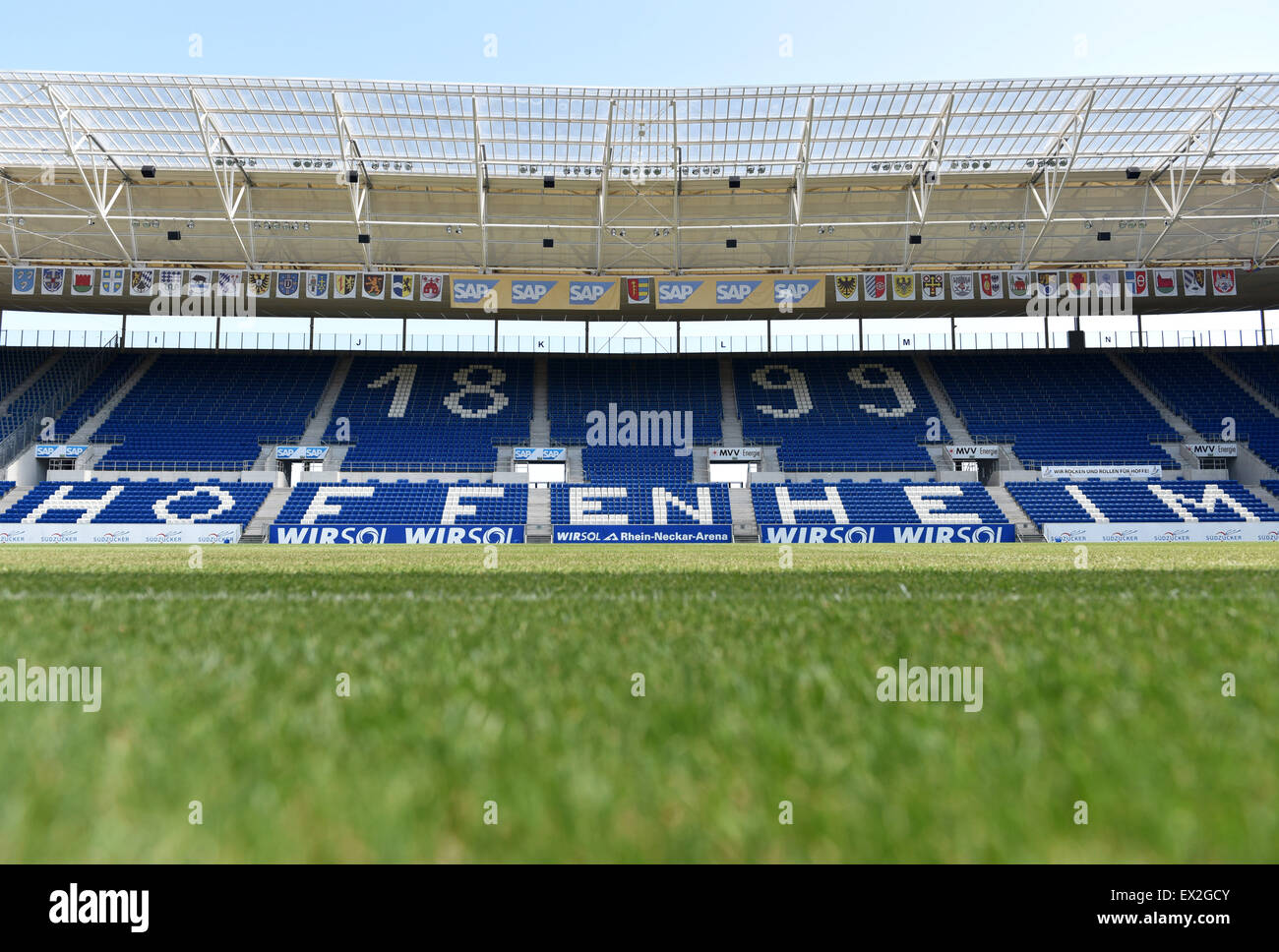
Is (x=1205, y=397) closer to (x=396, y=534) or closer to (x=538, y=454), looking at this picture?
(x=538, y=454)

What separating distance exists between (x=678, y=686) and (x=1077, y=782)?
91 cm

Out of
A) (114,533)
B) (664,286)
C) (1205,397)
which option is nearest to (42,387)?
(114,533)

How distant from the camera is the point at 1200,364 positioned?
3372 centimetres

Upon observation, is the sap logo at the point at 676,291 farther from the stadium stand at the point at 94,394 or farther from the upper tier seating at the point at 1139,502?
the stadium stand at the point at 94,394

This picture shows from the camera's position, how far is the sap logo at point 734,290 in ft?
86.5

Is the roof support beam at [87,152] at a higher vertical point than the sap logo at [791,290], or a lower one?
higher

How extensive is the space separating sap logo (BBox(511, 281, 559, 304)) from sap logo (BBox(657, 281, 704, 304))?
4.16 m

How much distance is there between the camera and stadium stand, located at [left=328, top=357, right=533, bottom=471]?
29125mm

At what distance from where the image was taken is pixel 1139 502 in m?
25.5

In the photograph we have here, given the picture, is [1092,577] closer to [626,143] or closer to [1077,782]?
[1077,782]

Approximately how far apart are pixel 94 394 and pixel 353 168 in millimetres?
16780

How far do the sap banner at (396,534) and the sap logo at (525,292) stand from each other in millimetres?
8390
